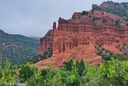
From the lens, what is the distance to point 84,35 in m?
134

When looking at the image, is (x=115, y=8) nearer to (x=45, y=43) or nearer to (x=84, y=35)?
(x=45, y=43)

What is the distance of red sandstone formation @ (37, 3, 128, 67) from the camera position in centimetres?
13288

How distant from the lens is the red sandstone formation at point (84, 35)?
132875 mm

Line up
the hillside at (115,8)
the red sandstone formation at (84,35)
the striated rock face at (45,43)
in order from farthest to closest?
the striated rock face at (45,43), the hillside at (115,8), the red sandstone formation at (84,35)

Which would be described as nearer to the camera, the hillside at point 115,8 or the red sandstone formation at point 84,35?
the red sandstone formation at point 84,35

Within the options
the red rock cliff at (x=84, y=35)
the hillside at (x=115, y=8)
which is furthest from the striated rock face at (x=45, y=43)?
the red rock cliff at (x=84, y=35)

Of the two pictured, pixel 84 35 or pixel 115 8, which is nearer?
pixel 84 35

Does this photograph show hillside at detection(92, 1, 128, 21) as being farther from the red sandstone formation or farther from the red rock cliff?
the red rock cliff

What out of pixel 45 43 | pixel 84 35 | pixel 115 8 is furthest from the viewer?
pixel 115 8

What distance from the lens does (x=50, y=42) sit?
547 feet

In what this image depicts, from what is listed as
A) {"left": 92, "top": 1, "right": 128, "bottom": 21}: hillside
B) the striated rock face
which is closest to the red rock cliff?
{"left": 92, "top": 1, "right": 128, "bottom": 21}: hillside

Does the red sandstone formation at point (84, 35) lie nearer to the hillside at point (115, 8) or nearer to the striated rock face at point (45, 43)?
the hillside at point (115, 8)

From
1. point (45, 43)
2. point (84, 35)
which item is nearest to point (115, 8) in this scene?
point (45, 43)

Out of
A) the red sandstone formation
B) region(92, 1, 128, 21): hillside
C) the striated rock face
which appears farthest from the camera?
the striated rock face
